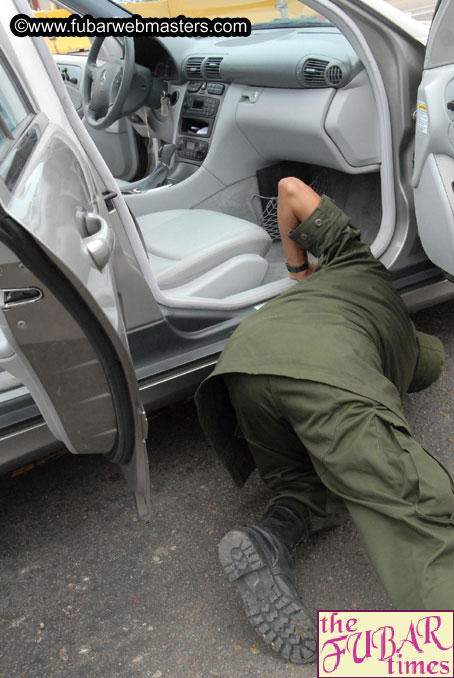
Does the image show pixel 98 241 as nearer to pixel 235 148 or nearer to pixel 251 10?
pixel 235 148

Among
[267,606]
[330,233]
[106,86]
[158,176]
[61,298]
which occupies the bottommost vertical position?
[267,606]

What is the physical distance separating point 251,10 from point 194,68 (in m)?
0.87

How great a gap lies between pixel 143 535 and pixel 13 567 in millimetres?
364

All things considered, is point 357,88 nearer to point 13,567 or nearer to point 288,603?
point 288,603

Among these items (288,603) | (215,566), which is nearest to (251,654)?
(288,603)

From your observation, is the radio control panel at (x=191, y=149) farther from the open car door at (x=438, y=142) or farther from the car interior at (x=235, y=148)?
the open car door at (x=438, y=142)

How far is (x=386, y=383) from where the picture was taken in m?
1.49

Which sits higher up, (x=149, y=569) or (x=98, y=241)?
Result: (x=98, y=241)

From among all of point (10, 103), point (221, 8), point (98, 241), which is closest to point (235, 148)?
point (10, 103)

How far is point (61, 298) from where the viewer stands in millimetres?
1183

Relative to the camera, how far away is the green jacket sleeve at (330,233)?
1.88m

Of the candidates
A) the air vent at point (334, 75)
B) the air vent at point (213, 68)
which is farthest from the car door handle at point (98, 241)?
the air vent at point (213, 68)

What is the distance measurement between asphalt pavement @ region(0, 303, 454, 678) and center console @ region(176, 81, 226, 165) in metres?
1.49

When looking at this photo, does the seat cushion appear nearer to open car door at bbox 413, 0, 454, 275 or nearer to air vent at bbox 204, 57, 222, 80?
open car door at bbox 413, 0, 454, 275
